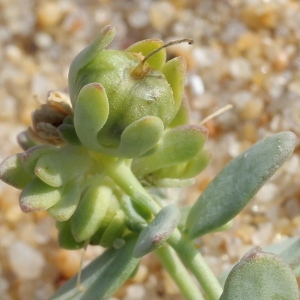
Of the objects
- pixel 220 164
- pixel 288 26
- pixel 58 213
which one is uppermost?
pixel 58 213

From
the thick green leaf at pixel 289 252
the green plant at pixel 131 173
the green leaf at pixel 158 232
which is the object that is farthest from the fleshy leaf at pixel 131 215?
the thick green leaf at pixel 289 252

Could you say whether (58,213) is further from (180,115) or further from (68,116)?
(180,115)

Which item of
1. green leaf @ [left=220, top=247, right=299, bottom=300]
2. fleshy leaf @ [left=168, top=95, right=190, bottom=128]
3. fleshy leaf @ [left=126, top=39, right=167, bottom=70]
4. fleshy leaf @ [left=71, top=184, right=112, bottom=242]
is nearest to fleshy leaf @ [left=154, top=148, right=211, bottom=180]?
fleshy leaf @ [left=168, top=95, right=190, bottom=128]

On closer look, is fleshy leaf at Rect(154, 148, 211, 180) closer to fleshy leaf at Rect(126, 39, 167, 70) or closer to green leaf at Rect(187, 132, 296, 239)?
green leaf at Rect(187, 132, 296, 239)

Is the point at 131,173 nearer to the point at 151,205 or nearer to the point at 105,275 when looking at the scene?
the point at 151,205

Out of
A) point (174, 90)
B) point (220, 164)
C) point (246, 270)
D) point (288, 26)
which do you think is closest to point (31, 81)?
point (220, 164)
